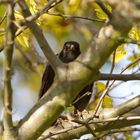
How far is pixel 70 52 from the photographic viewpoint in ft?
12.3

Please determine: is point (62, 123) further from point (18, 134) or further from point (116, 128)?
point (18, 134)

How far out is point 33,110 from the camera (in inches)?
92.3

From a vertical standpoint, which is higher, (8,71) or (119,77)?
(8,71)

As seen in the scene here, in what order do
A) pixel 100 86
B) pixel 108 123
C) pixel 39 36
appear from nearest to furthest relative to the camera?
1. pixel 39 36
2. pixel 108 123
3. pixel 100 86

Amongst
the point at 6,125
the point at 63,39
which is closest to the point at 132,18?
the point at 6,125

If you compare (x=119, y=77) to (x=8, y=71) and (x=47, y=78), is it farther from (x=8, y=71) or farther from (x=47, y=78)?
(x=47, y=78)

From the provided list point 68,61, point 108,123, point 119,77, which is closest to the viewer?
point 119,77

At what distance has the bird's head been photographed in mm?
3771

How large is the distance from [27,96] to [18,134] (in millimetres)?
2588

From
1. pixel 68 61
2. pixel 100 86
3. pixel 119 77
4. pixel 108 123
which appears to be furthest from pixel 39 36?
pixel 68 61

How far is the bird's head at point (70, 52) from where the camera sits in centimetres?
377

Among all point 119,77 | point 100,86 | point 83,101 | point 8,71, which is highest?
point 8,71

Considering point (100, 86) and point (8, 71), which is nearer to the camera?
point (8, 71)

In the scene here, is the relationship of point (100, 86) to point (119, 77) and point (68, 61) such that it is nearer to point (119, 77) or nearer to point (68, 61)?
point (68, 61)
